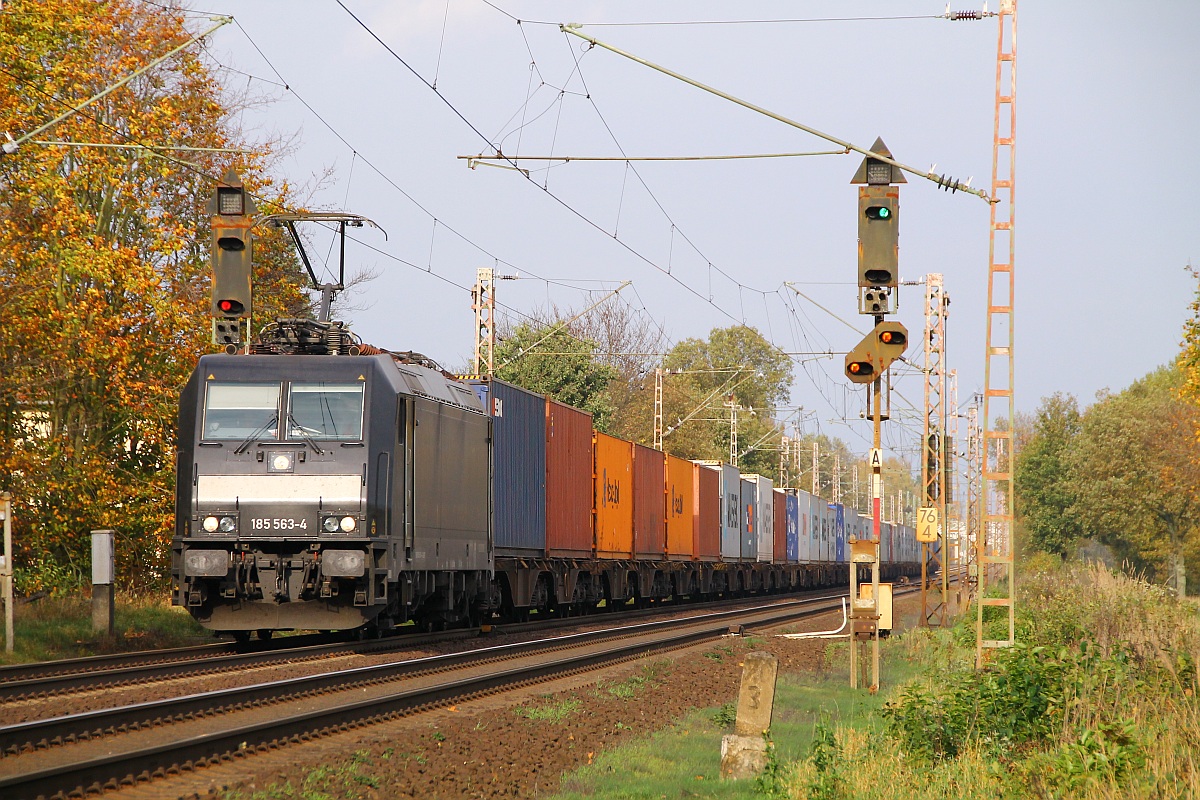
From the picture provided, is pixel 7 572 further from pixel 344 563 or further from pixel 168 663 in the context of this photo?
pixel 344 563

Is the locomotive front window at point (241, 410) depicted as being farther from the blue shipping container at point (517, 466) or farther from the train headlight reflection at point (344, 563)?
the blue shipping container at point (517, 466)

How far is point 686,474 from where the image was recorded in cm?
3516

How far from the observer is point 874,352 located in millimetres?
13820

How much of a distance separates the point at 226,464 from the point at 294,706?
4.79 metres

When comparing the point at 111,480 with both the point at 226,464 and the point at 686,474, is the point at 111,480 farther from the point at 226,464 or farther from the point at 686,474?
the point at 686,474

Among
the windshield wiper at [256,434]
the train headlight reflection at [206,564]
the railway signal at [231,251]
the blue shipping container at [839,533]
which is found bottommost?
the blue shipping container at [839,533]

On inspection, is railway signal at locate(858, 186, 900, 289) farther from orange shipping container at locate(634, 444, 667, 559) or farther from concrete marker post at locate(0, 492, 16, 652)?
orange shipping container at locate(634, 444, 667, 559)

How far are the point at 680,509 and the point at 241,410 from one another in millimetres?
19745

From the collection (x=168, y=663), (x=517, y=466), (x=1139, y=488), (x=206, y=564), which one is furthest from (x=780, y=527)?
(x=168, y=663)

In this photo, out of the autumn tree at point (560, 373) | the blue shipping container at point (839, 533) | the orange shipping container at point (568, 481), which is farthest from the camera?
the blue shipping container at point (839, 533)

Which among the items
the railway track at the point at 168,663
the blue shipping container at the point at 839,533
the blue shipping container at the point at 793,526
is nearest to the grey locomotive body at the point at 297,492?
the railway track at the point at 168,663

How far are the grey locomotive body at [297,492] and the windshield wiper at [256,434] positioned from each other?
0.01 meters

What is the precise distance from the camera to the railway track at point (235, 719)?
8.00 metres

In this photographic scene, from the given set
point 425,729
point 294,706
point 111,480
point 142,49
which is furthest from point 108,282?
point 425,729
